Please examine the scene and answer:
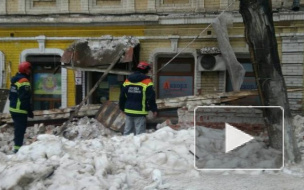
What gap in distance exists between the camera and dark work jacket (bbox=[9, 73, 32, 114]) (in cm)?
694

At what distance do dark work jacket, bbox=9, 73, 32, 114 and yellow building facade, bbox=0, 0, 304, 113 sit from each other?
11.6 feet

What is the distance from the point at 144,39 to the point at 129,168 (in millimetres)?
6770

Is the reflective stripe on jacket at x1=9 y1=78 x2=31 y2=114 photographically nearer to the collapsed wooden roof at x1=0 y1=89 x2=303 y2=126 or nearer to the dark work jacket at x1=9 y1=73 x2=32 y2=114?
the dark work jacket at x1=9 y1=73 x2=32 y2=114

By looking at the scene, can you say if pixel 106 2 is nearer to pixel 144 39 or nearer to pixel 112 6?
pixel 112 6

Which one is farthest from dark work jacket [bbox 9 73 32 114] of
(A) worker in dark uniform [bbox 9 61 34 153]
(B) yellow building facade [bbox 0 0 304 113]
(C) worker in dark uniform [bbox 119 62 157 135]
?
(B) yellow building facade [bbox 0 0 304 113]

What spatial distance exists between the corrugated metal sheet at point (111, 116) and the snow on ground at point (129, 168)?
3183 millimetres

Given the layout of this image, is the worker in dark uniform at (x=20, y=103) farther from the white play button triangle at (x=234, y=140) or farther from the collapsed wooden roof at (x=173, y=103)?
the white play button triangle at (x=234, y=140)

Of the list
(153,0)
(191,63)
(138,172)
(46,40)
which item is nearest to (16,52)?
(46,40)

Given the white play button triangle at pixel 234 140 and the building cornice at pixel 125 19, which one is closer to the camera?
the white play button triangle at pixel 234 140

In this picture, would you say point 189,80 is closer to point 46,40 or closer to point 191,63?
point 191,63

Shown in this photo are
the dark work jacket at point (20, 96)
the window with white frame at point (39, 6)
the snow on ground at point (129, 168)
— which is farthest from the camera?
the window with white frame at point (39, 6)

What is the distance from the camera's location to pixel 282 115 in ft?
15.5

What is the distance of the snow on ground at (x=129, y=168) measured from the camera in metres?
3.44
